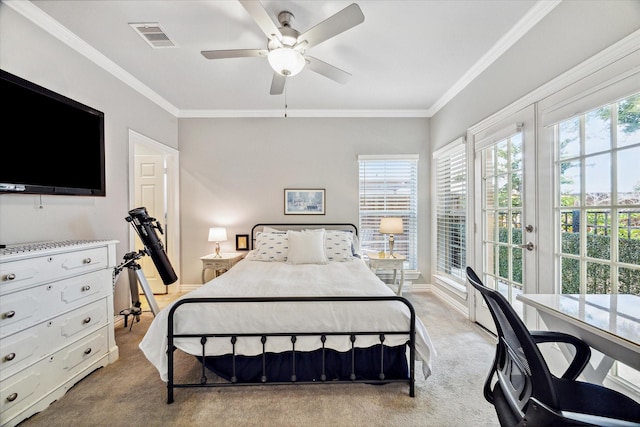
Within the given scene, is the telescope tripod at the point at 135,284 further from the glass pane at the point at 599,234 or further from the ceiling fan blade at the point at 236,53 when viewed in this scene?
the glass pane at the point at 599,234

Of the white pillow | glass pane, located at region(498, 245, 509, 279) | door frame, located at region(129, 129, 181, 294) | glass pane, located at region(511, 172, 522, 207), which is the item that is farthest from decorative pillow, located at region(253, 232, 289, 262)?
glass pane, located at region(511, 172, 522, 207)

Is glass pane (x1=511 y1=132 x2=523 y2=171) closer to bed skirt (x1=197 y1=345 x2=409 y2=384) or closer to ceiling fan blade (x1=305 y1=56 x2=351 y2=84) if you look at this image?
ceiling fan blade (x1=305 y1=56 x2=351 y2=84)

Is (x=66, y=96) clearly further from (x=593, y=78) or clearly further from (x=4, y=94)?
(x=593, y=78)

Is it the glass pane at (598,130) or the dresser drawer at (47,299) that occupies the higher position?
the glass pane at (598,130)

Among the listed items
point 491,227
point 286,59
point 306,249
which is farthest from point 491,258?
point 286,59

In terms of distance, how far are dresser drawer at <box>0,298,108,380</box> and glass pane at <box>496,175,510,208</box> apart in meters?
3.67

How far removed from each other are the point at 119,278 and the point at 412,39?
387 cm

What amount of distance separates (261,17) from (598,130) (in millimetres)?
2280

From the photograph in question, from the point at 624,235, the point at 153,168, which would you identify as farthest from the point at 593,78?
the point at 153,168

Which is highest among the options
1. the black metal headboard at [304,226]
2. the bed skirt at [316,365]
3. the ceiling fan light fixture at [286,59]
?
the ceiling fan light fixture at [286,59]

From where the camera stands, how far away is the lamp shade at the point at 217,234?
3.82 metres

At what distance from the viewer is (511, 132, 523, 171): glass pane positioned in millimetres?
2344

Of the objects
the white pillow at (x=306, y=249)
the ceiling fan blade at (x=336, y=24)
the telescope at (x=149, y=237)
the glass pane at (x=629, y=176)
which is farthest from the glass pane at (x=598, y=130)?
the telescope at (x=149, y=237)

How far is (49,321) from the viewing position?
1772 millimetres
